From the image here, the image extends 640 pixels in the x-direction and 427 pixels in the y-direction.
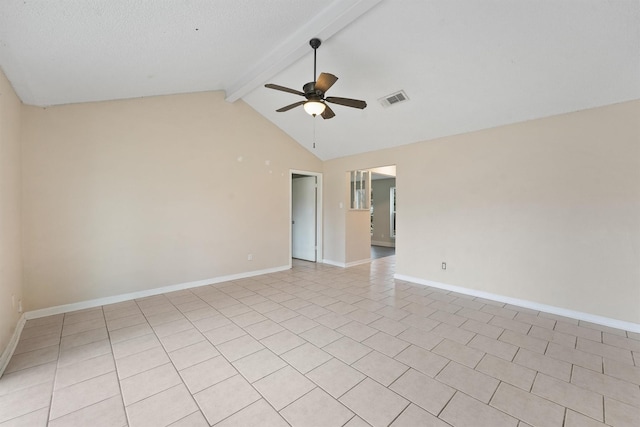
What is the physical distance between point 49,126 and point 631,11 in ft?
18.9

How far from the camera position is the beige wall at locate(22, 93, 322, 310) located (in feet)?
10.2

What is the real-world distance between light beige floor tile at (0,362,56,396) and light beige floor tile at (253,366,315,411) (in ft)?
5.21

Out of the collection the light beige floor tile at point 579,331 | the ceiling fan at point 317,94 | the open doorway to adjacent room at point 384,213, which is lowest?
the light beige floor tile at point 579,331

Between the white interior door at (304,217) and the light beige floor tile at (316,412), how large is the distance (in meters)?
4.56

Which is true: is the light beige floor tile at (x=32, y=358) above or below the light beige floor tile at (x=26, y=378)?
below

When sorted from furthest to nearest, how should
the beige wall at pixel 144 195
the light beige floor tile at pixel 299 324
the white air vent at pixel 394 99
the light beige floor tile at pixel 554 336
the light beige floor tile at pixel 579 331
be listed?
1. the white air vent at pixel 394 99
2. the beige wall at pixel 144 195
3. the light beige floor tile at pixel 299 324
4. the light beige floor tile at pixel 579 331
5. the light beige floor tile at pixel 554 336

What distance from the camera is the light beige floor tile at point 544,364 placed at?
2.03m

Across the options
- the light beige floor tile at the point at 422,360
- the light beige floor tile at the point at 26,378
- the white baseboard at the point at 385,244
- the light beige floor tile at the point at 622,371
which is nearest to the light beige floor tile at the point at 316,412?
the light beige floor tile at the point at 422,360

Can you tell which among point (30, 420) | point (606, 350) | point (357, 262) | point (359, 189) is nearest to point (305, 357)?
point (30, 420)

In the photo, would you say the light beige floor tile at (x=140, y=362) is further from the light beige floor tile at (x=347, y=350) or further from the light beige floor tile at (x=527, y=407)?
the light beige floor tile at (x=527, y=407)

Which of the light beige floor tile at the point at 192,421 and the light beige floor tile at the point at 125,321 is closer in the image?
the light beige floor tile at the point at 192,421

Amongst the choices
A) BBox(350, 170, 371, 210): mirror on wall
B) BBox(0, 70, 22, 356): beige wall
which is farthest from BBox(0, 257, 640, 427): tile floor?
BBox(350, 170, 371, 210): mirror on wall

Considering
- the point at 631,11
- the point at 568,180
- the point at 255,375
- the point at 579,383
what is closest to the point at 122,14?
the point at 255,375

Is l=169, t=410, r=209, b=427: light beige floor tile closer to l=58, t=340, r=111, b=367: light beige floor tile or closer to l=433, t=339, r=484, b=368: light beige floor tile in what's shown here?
l=58, t=340, r=111, b=367: light beige floor tile
